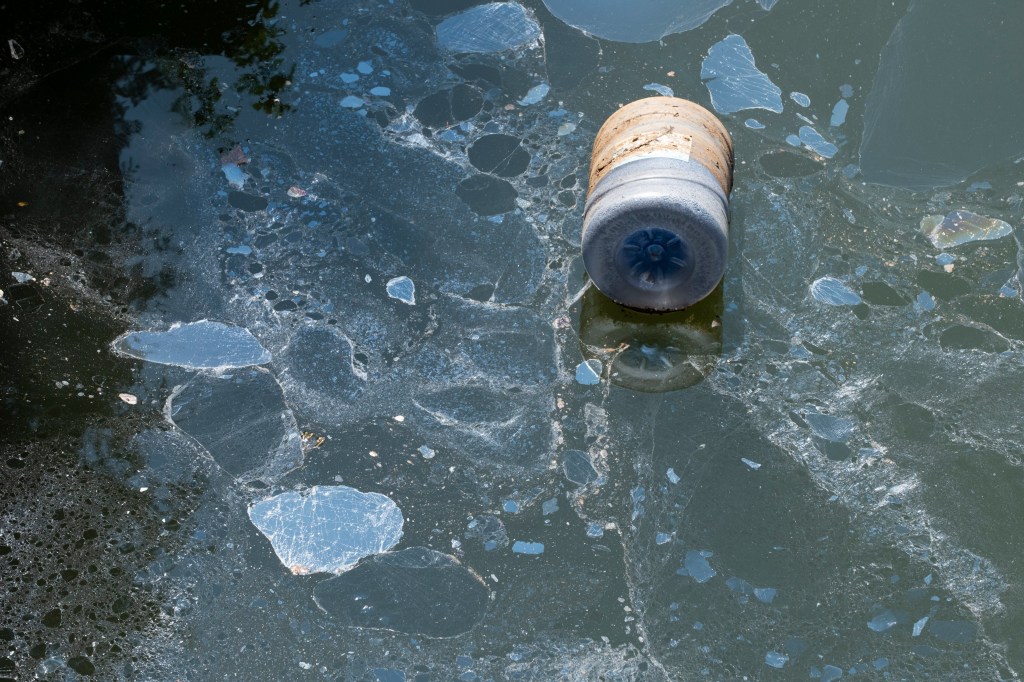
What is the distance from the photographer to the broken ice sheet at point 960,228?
193 inches

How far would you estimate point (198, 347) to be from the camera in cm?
464

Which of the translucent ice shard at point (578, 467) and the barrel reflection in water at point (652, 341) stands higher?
the barrel reflection in water at point (652, 341)

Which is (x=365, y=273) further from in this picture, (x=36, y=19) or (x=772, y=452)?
(x=36, y=19)

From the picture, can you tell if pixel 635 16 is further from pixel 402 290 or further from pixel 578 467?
pixel 578 467

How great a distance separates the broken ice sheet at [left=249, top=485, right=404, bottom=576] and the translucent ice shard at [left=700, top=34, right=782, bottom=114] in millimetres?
2729

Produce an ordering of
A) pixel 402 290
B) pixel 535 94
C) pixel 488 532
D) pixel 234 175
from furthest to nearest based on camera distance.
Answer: pixel 535 94
pixel 234 175
pixel 402 290
pixel 488 532

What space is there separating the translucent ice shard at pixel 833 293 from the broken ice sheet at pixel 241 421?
2321 mm

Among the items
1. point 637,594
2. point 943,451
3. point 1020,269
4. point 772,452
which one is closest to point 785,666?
point 637,594

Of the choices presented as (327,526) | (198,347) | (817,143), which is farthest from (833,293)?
(198,347)

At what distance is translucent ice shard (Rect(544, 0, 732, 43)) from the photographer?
583 centimetres

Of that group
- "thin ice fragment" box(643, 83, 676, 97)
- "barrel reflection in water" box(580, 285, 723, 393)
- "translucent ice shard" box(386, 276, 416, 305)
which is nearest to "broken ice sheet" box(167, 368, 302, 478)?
"translucent ice shard" box(386, 276, 416, 305)

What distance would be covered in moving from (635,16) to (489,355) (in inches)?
93.7

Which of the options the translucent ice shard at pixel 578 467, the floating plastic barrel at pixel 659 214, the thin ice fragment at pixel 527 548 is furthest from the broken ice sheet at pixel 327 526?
the floating plastic barrel at pixel 659 214

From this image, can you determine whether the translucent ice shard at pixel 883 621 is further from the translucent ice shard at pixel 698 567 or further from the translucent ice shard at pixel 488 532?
the translucent ice shard at pixel 488 532
